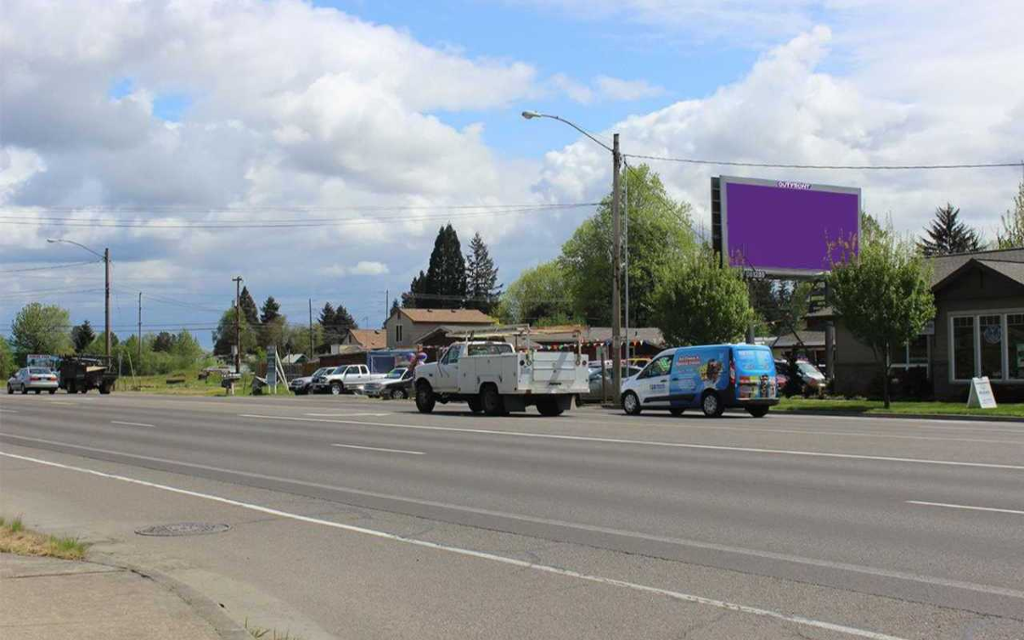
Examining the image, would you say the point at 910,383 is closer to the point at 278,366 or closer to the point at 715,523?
the point at 715,523

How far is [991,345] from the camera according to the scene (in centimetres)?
3272

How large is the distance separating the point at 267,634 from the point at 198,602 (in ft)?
2.46

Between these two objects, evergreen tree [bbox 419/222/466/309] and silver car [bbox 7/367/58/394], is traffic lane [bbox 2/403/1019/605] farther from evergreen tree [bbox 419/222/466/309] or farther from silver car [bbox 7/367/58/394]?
evergreen tree [bbox 419/222/466/309]

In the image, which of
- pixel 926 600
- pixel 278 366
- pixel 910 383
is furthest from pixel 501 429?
pixel 278 366

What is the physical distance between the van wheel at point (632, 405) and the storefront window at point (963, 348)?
453 inches

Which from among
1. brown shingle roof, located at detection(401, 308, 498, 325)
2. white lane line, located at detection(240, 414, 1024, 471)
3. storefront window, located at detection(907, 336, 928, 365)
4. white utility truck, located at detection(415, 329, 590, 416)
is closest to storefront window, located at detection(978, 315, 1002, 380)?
storefront window, located at detection(907, 336, 928, 365)

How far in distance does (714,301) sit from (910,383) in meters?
7.49

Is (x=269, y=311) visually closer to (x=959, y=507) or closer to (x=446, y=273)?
→ (x=446, y=273)

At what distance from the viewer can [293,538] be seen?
9.98 metres

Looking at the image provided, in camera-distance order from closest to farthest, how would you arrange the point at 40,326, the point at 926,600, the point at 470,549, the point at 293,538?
1. the point at 926,600
2. the point at 470,549
3. the point at 293,538
4. the point at 40,326

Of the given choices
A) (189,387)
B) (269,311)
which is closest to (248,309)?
(269,311)

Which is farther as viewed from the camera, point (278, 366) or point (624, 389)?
point (278, 366)

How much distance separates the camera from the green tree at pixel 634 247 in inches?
3302

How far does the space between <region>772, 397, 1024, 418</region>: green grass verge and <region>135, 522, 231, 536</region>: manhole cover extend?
73.7ft
